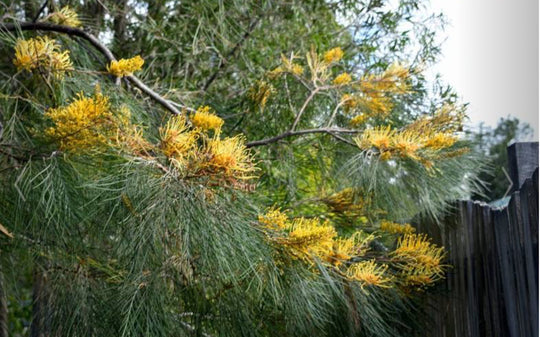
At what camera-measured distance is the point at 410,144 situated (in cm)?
159

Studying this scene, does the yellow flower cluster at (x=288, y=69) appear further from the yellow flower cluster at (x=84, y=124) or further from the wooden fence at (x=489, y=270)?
the yellow flower cluster at (x=84, y=124)

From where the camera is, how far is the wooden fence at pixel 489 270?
4.43ft

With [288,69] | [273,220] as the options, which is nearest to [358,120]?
[288,69]

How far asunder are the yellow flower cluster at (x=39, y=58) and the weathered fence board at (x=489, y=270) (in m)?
0.98

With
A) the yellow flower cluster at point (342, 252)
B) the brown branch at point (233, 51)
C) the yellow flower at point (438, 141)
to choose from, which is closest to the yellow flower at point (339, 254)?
the yellow flower cluster at point (342, 252)

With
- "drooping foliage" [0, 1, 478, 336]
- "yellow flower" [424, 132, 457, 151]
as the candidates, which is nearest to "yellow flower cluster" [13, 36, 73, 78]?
"drooping foliage" [0, 1, 478, 336]

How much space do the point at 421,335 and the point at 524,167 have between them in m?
0.50

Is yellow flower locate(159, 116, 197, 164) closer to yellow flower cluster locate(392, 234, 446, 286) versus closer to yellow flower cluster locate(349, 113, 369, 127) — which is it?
yellow flower cluster locate(392, 234, 446, 286)

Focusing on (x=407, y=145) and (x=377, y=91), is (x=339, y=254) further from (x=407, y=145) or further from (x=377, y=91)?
(x=377, y=91)

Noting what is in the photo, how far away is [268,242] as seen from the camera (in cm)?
135

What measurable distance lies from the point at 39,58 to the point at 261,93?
717mm

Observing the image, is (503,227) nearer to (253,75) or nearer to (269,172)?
(269,172)

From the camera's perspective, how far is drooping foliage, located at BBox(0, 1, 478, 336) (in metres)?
1.27

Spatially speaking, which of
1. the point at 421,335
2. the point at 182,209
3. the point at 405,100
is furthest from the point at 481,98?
the point at 182,209
